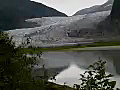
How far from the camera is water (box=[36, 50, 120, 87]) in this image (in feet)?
9.31

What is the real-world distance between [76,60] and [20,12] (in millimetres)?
1261

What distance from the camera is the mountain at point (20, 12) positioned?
3639 mm

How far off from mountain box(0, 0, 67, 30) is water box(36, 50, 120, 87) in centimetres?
71

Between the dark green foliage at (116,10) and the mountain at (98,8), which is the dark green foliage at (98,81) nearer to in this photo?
the dark green foliage at (116,10)

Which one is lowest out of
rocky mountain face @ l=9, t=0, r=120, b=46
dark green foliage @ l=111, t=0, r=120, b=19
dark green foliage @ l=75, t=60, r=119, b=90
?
dark green foliage @ l=75, t=60, r=119, b=90

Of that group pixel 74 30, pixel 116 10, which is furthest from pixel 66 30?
pixel 116 10

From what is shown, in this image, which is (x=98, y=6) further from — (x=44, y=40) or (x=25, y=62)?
(x=25, y=62)

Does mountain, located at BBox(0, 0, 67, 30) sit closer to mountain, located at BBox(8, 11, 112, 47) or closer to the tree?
mountain, located at BBox(8, 11, 112, 47)

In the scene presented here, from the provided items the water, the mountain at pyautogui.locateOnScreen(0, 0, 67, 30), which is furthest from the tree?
the mountain at pyautogui.locateOnScreen(0, 0, 67, 30)

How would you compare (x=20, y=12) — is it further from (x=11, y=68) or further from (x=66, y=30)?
(x=11, y=68)

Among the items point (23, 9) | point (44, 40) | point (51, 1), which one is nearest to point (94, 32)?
point (44, 40)

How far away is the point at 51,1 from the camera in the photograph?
3.73 metres

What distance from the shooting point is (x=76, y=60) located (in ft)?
11.8

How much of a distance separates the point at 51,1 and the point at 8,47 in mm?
2983
